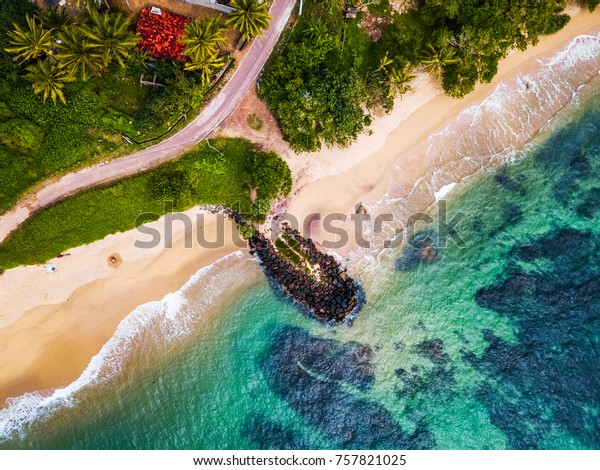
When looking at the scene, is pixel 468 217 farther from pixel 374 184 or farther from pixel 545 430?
pixel 545 430

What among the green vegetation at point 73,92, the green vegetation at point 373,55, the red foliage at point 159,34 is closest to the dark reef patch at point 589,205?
the green vegetation at point 373,55

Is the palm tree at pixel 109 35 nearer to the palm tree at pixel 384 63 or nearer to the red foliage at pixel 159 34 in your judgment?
the red foliage at pixel 159 34

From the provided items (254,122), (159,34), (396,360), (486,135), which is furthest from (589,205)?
(159,34)

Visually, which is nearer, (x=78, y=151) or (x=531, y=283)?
(x=78, y=151)

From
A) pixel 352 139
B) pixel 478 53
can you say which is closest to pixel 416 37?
pixel 478 53

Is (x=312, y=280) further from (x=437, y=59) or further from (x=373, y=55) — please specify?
(x=437, y=59)

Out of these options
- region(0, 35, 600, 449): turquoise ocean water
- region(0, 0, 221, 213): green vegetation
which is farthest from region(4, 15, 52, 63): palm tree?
region(0, 35, 600, 449): turquoise ocean water
